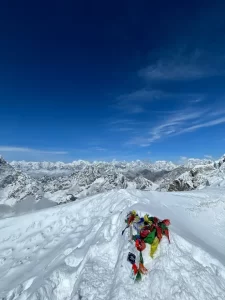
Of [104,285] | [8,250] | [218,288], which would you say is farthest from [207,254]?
[8,250]

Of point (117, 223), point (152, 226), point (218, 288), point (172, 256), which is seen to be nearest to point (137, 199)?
point (117, 223)

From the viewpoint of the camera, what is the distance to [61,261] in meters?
12.2

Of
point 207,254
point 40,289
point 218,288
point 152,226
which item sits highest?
point 152,226

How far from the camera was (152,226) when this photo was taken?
423 inches

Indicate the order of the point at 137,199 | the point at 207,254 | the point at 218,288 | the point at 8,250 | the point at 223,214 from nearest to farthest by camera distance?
the point at 218,288 → the point at 207,254 → the point at 8,250 → the point at 137,199 → the point at 223,214

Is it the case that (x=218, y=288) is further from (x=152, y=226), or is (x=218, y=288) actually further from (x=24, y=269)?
(x=24, y=269)

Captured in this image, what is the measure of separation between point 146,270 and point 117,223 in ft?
15.7

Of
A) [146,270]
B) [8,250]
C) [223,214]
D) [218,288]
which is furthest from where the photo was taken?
[223,214]

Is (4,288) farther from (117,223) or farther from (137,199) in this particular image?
(137,199)

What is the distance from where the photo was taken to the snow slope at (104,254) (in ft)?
28.8

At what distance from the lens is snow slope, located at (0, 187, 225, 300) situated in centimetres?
877

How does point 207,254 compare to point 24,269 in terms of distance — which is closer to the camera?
point 207,254

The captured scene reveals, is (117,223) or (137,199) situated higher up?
(137,199)

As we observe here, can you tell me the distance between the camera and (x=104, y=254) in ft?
37.3
